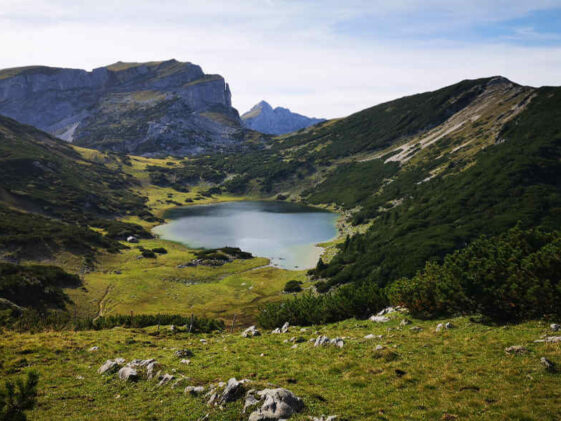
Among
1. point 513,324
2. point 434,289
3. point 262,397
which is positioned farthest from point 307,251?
point 262,397

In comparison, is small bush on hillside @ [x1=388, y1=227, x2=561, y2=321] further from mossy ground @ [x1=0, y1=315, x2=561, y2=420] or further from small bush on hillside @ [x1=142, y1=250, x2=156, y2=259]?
small bush on hillside @ [x1=142, y1=250, x2=156, y2=259]

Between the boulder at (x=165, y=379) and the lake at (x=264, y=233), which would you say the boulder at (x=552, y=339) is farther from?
the lake at (x=264, y=233)

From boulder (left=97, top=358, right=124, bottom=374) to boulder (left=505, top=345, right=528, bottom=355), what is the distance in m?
25.3

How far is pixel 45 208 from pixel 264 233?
9222 centimetres

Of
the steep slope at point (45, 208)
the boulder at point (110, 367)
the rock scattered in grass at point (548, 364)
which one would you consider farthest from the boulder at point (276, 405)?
the steep slope at point (45, 208)

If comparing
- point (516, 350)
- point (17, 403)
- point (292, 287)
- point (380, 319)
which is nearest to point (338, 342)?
point (380, 319)

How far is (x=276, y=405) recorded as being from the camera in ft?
48.4

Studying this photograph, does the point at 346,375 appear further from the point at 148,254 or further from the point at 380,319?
the point at 148,254

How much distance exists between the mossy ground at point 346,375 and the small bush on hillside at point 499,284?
92.5 inches

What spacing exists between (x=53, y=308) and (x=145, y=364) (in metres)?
45.1

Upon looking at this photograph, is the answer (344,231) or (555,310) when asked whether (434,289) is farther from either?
(344,231)

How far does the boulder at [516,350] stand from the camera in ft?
62.0

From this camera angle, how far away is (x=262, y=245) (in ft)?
431

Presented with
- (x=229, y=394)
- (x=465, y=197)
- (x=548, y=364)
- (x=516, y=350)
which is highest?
(x=465, y=197)
